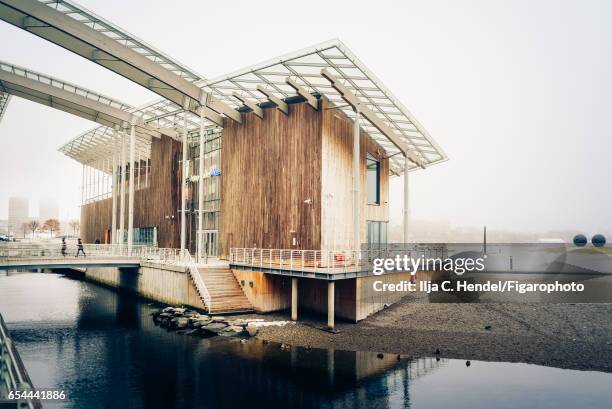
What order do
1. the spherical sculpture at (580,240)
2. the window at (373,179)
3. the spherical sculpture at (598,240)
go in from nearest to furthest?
1. the window at (373,179)
2. the spherical sculpture at (598,240)
3. the spherical sculpture at (580,240)

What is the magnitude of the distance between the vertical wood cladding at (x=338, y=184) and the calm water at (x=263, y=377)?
8.56 metres

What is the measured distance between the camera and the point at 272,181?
88.0 ft

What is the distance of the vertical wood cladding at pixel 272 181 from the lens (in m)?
25.0

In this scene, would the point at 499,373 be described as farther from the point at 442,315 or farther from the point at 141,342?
the point at 141,342

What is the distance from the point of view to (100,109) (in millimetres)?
33344

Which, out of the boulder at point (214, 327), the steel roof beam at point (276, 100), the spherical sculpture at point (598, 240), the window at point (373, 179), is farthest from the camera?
the spherical sculpture at point (598, 240)

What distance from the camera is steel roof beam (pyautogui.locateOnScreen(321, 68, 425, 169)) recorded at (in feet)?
70.5

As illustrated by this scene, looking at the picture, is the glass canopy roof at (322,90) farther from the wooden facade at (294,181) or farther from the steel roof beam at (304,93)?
the wooden facade at (294,181)

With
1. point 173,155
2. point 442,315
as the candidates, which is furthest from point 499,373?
point 173,155

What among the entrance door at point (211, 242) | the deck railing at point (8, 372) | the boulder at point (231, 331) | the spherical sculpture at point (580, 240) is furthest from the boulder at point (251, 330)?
the spherical sculpture at point (580, 240)

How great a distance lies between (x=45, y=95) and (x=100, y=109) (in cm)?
Answer: 371

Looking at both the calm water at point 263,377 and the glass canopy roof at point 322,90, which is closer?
the calm water at point 263,377

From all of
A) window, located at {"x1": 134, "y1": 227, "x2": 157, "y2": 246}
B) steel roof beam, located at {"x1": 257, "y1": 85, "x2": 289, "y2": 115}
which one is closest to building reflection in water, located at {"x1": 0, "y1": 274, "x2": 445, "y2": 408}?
steel roof beam, located at {"x1": 257, "y1": 85, "x2": 289, "y2": 115}

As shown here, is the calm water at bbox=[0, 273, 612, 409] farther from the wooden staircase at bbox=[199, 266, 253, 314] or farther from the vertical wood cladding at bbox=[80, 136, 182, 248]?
the vertical wood cladding at bbox=[80, 136, 182, 248]
